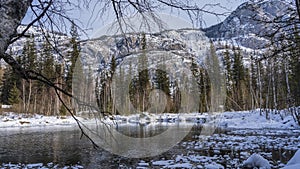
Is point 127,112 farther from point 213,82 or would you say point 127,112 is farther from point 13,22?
point 13,22

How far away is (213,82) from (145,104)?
11.3 m

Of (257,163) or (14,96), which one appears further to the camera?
(14,96)

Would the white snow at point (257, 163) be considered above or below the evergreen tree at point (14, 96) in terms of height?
below

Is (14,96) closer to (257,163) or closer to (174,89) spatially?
(174,89)

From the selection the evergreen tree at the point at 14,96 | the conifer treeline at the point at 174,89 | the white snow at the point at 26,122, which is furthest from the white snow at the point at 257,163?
the evergreen tree at the point at 14,96

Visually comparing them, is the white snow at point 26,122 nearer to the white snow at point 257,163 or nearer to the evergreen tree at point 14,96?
the evergreen tree at point 14,96

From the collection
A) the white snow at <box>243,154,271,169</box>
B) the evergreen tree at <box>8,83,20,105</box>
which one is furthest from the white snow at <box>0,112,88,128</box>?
the white snow at <box>243,154,271,169</box>

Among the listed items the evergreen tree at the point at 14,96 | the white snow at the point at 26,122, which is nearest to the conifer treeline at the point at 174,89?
the evergreen tree at the point at 14,96

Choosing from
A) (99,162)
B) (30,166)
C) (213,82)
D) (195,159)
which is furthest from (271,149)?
(213,82)

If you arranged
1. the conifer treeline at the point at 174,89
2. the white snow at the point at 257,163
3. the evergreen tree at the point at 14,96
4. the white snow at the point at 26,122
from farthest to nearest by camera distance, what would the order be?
the evergreen tree at the point at 14,96, the conifer treeline at the point at 174,89, the white snow at the point at 26,122, the white snow at the point at 257,163

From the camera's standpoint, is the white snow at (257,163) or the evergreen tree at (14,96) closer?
the white snow at (257,163)

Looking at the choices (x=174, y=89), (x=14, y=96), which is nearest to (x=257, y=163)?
(x=14, y=96)

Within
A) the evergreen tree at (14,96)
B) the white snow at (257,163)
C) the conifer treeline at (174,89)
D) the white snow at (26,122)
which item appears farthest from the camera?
the evergreen tree at (14,96)

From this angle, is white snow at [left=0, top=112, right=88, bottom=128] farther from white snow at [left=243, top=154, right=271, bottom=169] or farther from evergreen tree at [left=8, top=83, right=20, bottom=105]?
white snow at [left=243, top=154, right=271, bottom=169]
